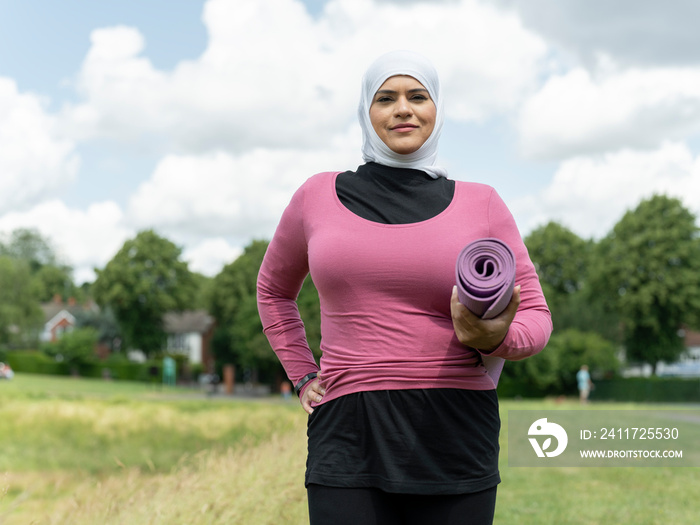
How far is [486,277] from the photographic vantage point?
70.6 inches

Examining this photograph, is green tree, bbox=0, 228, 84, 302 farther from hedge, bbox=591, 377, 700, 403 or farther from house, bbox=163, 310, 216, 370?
hedge, bbox=591, 377, 700, 403

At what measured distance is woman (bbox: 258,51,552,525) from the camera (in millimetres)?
1972

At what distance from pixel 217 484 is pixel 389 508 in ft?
11.4

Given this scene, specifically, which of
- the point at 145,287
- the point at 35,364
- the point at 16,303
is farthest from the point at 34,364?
the point at 145,287

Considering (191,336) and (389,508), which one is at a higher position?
(389,508)

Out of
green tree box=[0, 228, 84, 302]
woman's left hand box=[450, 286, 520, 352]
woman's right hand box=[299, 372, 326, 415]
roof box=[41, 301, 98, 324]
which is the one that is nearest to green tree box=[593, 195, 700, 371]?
woman's right hand box=[299, 372, 326, 415]

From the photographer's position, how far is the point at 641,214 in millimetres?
45719

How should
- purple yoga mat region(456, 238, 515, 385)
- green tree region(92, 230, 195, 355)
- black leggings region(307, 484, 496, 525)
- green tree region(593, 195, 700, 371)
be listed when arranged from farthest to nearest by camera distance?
green tree region(92, 230, 195, 355)
green tree region(593, 195, 700, 371)
black leggings region(307, 484, 496, 525)
purple yoga mat region(456, 238, 515, 385)

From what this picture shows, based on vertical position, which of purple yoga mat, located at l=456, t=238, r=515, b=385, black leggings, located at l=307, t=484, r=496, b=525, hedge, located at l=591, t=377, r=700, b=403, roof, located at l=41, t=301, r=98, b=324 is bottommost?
hedge, located at l=591, t=377, r=700, b=403

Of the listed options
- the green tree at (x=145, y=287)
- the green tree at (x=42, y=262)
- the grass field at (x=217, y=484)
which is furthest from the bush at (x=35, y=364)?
the grass field at (x=217, y=484)

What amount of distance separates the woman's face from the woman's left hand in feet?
1.84

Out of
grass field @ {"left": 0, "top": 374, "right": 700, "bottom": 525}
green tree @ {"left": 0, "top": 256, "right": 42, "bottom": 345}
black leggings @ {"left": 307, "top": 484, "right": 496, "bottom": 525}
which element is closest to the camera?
black leggings @ {"left": 307, "top": 484, "right": 496, "bottom": 525}

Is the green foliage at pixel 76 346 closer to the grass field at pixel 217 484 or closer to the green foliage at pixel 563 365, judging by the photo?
the green foliage at pixel 563 365

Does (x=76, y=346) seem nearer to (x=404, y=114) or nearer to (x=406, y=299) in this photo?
(x=404, y=114)
